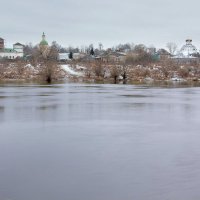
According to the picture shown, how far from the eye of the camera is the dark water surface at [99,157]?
5.84m

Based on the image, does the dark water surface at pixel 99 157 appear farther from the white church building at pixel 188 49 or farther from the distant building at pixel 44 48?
the white church building at pixel 188 49

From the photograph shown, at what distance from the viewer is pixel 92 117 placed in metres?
13.7

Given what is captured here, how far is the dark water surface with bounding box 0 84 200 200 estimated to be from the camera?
19.2 ft

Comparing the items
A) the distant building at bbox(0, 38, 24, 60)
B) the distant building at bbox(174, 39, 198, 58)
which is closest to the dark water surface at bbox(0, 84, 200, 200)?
the distant building at bbox(0, 38, 24, 60)

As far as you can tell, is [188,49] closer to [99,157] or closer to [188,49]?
[188,49]

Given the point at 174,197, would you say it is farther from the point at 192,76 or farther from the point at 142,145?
the point at 192,76

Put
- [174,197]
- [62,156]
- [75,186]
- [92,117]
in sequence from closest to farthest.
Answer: [174,197]
[75,186]
[62,156]
[92,117]

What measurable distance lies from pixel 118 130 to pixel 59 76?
45174mm

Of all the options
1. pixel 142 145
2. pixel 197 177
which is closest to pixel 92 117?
pixel 142 145

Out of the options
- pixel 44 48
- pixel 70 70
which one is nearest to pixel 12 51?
pixel 44 48

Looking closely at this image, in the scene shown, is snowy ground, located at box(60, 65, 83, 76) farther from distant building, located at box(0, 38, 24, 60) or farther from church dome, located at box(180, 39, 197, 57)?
church dome, located at box(180, 39, 197, 57)

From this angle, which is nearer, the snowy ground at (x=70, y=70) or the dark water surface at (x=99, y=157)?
the dark water surface at (x=99, y=157)

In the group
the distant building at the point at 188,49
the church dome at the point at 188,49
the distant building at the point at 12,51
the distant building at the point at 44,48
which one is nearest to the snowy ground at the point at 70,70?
the distant building at the point at 44,48

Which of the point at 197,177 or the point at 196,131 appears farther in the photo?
the point at 196,131
